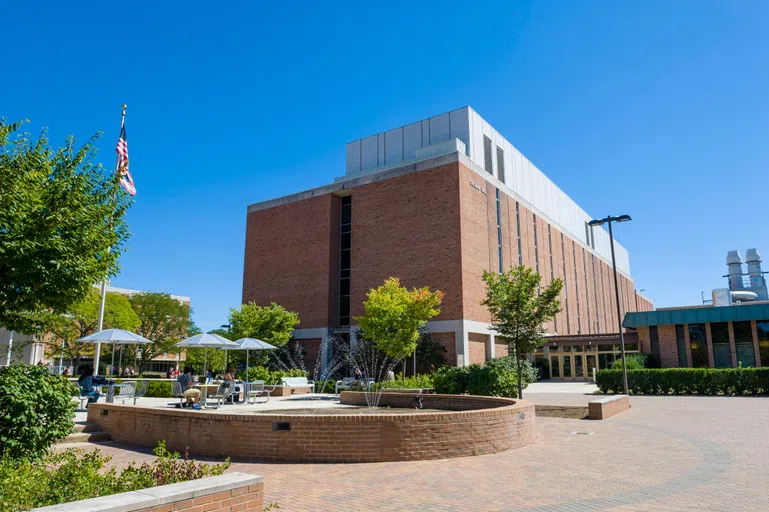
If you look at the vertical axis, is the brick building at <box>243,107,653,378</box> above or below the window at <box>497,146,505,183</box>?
below

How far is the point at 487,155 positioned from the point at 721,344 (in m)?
22.6

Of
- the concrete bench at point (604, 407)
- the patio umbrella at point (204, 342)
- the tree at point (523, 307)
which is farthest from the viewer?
the tree at point (523, 307)

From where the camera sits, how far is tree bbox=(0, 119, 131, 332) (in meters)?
8.74

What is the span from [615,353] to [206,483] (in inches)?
1648

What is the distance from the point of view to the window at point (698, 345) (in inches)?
1259

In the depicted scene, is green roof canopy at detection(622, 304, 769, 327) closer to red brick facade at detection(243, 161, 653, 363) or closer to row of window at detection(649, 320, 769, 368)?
row of window at detection(649, 320, 769, 368)

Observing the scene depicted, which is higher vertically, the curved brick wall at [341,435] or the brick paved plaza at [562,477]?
the curved brick wall at [341,435]

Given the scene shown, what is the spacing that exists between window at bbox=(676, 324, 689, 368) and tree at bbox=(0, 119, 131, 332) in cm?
3321

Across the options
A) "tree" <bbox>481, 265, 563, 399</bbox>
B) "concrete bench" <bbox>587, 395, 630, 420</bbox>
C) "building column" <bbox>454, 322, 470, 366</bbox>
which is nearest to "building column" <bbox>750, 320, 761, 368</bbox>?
"building column" <bbox>454, 322, 470, 366</bbox>

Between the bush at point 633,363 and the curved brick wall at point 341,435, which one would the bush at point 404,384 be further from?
the curved brick wall at point 341,435

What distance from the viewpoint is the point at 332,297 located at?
138 feet

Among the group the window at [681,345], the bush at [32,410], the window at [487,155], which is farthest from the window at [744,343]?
the bush at [32,410]

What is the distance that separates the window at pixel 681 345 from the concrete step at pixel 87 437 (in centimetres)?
3259

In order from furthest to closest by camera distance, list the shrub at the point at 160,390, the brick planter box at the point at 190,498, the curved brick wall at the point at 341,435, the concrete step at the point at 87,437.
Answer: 1. the shrub at the point at 160,390
2. the concrete step at the point at 87,437
3. the curved brick wall at the point at 341,435
4. the brick planter box at the point at 190,498
